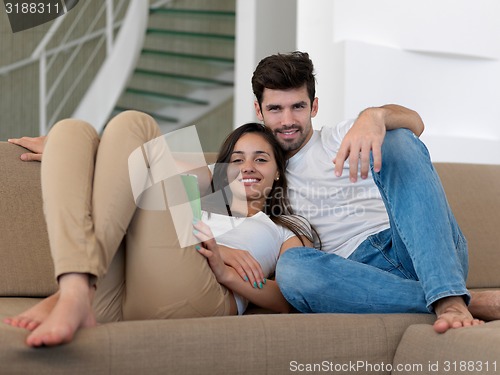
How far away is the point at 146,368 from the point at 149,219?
1.08 ft

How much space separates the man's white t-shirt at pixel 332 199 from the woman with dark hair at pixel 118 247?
8 cm

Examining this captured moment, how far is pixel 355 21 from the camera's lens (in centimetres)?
364

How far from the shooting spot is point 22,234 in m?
2.01

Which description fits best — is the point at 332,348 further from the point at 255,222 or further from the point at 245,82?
the point at 245,82

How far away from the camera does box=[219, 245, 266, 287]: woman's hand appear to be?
5.79ft

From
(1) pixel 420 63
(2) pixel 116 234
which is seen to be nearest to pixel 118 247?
(2) pixel 116 234

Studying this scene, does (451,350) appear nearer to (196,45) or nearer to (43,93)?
(43,93)

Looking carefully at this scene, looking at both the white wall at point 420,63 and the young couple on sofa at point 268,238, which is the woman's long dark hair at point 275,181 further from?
the white wall at point 420,63

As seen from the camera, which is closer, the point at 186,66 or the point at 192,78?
the point at 192,78

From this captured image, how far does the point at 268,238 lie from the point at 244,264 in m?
0.16

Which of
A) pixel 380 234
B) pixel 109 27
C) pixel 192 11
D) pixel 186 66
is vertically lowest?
pixel 380 234

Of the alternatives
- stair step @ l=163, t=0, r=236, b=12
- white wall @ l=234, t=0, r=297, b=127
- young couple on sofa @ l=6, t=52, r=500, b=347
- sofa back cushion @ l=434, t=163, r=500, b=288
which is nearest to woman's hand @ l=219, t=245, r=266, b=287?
young couple on sofa @ l=6, t=52, r=500, b=347

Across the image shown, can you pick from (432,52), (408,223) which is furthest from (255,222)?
(432,52)

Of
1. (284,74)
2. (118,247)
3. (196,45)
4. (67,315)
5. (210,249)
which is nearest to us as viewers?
(67,315)
